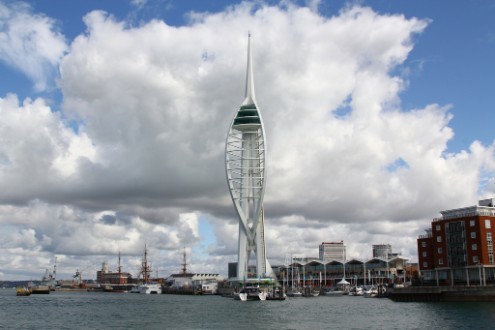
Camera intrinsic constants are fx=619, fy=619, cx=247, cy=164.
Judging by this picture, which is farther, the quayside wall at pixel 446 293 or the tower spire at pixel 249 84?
the tower spire at pixel 249 84

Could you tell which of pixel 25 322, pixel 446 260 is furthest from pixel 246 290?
pixel 25 322

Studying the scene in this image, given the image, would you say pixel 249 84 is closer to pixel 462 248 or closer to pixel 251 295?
pixel 251 295

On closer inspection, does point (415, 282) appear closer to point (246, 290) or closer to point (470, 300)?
point (470, 300)

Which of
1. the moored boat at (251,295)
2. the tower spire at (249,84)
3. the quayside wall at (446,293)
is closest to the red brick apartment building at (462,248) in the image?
the quayside wall at (446,293)

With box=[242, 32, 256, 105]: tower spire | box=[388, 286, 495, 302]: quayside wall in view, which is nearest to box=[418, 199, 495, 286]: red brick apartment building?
box=[388, 286, 495, 302]: quayside wall

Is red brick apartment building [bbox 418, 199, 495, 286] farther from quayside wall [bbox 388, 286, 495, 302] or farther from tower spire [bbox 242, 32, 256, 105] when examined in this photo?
tower spire [bbox 242, 32, 256, 105]

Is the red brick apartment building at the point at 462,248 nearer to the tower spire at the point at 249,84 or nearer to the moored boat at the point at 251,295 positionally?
the moored boat at the point at 251,295

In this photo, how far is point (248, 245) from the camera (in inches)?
6688

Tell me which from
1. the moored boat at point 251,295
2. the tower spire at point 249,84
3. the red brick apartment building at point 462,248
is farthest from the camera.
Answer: the tower spire at point 249,84

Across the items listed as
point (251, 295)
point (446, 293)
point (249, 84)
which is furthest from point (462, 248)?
point (249, 84)

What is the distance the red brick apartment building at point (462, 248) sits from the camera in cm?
10888

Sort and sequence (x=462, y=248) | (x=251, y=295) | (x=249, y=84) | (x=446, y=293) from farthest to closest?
(x=249, y=84) → (x=251, y=295) → (x=462, y=248) → (x=446, y=293)

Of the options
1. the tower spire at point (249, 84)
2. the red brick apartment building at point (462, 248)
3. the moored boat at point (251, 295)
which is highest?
the tower spire at point (249, 84)

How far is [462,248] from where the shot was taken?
111875 millimetres
